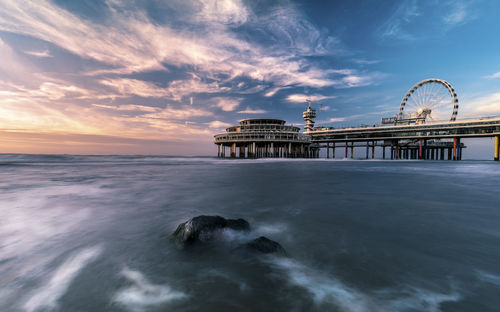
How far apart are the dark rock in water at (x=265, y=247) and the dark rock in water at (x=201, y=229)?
2.30ft

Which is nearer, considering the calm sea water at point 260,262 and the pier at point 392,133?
the calm sea water at point 260,262

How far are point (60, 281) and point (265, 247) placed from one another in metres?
3.27

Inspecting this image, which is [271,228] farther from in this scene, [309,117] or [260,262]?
[309,117]

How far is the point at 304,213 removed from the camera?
20.3ft

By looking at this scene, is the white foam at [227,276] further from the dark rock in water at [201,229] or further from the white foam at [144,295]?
the dark rock in water at [201,229]

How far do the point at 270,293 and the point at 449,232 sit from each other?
4.93 meters

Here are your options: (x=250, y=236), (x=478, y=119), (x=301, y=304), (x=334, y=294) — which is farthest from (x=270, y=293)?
(x=478, y=119)

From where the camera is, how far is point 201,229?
4.14 m

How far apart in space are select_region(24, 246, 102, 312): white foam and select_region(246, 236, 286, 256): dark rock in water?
2861mm

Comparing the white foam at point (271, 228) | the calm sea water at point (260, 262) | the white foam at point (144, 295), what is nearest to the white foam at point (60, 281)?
the calm sea water at point (260, 262)

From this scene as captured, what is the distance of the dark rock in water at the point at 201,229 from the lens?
406 cm

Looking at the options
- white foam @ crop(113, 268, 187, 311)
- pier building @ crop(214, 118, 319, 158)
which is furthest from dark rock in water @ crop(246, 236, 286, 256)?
pier building @ crop(214, 118, 319, 158)

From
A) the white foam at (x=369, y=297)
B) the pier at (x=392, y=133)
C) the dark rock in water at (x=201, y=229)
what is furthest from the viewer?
the pier at (x=392, y=133)

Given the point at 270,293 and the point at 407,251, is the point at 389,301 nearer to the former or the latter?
the point at 270,293
